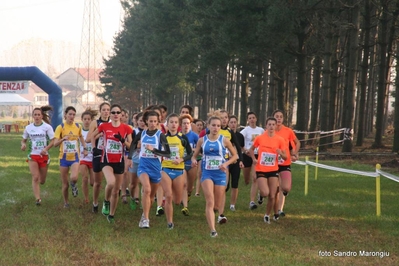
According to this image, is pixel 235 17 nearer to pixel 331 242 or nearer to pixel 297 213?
pixel 297 213

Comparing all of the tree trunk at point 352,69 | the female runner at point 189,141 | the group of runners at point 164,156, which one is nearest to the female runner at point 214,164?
the group of runners at point 164,156

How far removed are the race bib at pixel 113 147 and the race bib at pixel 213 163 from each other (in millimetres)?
2002

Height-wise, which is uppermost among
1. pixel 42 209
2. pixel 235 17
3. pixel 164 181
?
pixel 235 17

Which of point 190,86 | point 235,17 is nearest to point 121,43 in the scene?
point 190,86

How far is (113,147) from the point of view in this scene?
12352 mm

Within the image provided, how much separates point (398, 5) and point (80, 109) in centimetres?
17533

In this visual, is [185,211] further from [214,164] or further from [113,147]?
[214,164]

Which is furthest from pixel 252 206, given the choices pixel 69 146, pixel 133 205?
pixel 69 146

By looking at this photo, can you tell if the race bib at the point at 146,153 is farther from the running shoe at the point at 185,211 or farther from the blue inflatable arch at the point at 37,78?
the blue inflatable arch at the point at 37,78

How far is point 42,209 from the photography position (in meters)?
13.8

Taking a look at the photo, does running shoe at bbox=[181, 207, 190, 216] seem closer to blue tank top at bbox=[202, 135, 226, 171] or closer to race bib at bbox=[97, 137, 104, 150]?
race bib at bbox=[97, 137, 104, 150]

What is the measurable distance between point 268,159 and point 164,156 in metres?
1.98

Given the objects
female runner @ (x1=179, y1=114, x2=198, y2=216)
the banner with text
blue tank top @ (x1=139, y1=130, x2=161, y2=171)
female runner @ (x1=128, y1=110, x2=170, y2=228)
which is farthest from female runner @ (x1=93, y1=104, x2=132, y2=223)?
the banner with text

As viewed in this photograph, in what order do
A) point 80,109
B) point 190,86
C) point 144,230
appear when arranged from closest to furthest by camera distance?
point 144,230 < point 190,86 < point 80,109
